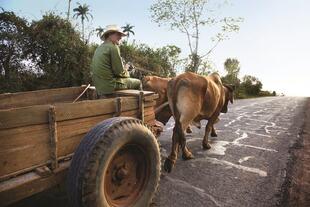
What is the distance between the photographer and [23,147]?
2.90 meters

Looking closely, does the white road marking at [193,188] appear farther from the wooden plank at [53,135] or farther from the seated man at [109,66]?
the wooden plank at [53,135]

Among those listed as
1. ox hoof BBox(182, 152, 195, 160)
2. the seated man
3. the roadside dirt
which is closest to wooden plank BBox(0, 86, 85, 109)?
the seated man

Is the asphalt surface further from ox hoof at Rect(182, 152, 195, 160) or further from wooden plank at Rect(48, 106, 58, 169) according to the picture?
wooden plank at Rect(48, 106, 58, 169)

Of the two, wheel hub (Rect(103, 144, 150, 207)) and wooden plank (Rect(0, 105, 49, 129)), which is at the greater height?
wooden plank (Rect(0, 105, 49, 129))

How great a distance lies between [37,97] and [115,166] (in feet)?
6.86

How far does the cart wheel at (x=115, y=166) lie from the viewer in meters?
3.07

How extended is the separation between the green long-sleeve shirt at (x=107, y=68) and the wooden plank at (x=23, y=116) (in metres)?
2.00

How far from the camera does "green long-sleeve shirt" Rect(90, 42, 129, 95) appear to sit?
194 inches

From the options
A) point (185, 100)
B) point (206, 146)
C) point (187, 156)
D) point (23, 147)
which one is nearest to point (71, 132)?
point (23, 147)

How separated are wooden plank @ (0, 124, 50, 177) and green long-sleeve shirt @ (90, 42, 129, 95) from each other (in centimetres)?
201

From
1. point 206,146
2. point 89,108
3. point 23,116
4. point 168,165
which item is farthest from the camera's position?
point 206,146

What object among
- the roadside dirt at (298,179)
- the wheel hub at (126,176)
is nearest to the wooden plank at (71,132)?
the wheel hub at (126,176)

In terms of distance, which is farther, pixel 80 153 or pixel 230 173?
pixel 230 173

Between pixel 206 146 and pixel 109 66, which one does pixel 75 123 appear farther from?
pixel 206 146
